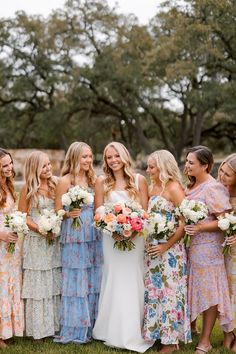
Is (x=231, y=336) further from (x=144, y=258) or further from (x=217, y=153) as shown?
(x=217, y=153)

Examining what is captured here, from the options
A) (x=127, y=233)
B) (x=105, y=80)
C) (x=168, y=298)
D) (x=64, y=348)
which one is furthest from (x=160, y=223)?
(x=105, y=80)

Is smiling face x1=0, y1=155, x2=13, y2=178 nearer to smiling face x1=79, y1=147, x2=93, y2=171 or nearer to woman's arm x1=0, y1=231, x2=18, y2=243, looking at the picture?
woman's arm x1=0, y1=231, x2=18, y2=243

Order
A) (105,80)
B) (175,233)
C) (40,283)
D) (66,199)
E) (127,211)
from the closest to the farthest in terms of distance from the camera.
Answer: (127,211), (66,199), (175,233), (40,283), (105,80)

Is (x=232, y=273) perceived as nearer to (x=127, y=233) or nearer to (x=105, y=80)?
(x=127, y=233)

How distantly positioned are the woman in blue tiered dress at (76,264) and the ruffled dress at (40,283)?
0.35 ft

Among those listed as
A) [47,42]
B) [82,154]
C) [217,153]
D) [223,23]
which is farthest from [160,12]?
[82,154]

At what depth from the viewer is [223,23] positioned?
29156mm

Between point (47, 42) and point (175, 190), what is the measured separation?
33.0 meters

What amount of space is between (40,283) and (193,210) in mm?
1954

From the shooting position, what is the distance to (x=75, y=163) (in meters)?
6.11

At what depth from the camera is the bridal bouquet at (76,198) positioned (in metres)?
5.62

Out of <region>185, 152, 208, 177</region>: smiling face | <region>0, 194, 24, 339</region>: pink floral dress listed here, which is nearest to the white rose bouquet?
<region>185, 152, 208, 177</region>: smiling face

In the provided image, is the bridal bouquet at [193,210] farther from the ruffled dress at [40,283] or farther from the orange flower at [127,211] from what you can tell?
the ruffled dress at [40,283]

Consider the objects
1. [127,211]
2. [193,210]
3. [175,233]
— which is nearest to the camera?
[193,210]
